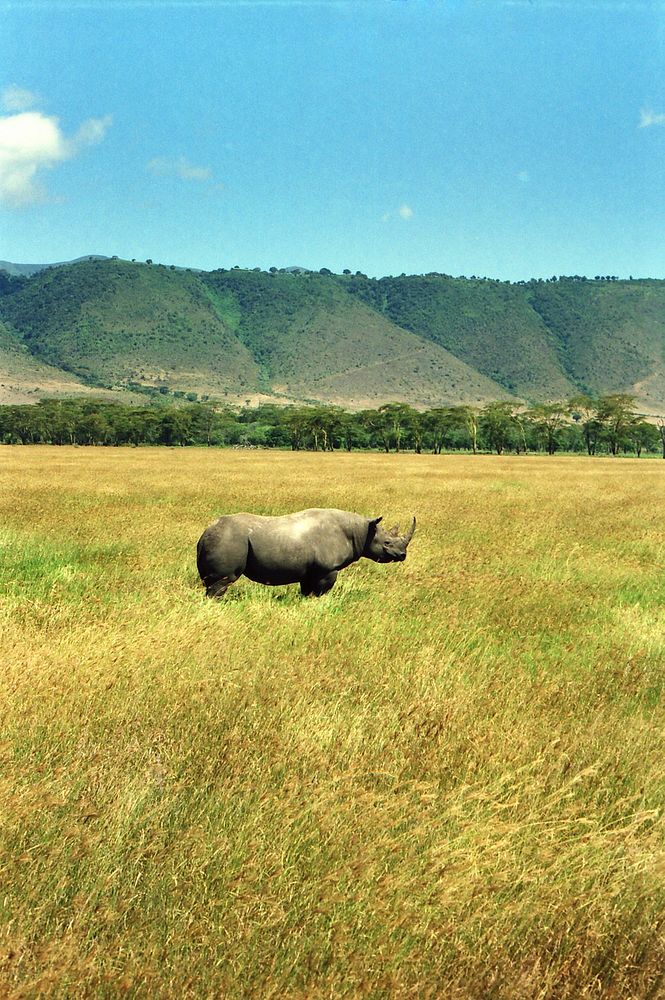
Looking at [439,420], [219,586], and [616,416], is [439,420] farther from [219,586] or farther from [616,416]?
[219,586]

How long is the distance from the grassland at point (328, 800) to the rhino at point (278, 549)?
794 millimetres

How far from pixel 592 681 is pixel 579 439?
425 feet

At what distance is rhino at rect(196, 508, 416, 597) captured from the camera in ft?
29.2

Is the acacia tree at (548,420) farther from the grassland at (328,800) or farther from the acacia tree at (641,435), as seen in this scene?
the grassland at (328,800)

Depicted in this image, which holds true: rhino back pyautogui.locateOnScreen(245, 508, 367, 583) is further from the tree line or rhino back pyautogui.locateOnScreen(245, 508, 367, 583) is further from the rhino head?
the tree line

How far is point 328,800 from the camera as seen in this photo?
3557 millimetres

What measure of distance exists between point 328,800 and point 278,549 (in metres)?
5.54

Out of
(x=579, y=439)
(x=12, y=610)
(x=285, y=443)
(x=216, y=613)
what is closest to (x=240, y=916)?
(x=216, y=613)

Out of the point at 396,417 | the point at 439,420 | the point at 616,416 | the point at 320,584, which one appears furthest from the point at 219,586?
the point at 616,416

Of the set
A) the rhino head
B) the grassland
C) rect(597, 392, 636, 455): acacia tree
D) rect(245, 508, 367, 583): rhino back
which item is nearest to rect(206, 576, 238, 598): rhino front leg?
rect(245, 508, 367, 583): rhino back

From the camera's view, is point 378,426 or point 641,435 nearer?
point 641,435

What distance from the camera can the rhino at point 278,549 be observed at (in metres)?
8.89

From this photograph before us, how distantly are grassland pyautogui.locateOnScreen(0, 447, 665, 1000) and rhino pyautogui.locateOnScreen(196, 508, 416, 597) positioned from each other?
794 millimetres

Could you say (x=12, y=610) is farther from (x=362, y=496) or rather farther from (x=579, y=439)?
(x=579, y=439)
